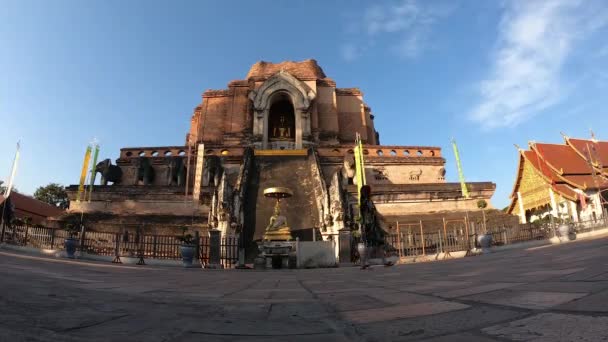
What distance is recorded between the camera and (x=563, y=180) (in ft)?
76.0

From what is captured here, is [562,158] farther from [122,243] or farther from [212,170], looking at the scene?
[122,243]

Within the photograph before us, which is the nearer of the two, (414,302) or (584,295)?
(584,295)

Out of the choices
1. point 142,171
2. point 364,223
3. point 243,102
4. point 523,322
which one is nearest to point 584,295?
point 523,322

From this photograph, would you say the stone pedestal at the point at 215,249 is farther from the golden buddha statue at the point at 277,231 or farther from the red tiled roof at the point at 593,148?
the red tiled roof at the point at 593,148

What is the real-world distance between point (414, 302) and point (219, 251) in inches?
401

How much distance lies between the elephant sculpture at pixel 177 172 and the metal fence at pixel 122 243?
8779 mm

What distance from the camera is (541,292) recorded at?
223 centimetres

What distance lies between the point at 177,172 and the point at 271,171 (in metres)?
7.19

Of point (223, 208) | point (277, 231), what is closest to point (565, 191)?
point (277, 231)

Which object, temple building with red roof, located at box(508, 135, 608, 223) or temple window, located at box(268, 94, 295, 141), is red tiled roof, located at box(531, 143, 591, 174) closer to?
temple building with red roof, located at box(508, 135, 608, 223)

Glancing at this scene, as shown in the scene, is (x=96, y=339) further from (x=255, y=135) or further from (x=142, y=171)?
(x=255, y=135)

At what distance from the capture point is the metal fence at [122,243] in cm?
1191

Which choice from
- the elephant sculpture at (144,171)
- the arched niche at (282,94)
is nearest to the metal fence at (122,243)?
the elephant sculpture at (144,171)

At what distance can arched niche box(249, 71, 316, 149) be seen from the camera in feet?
88.5
